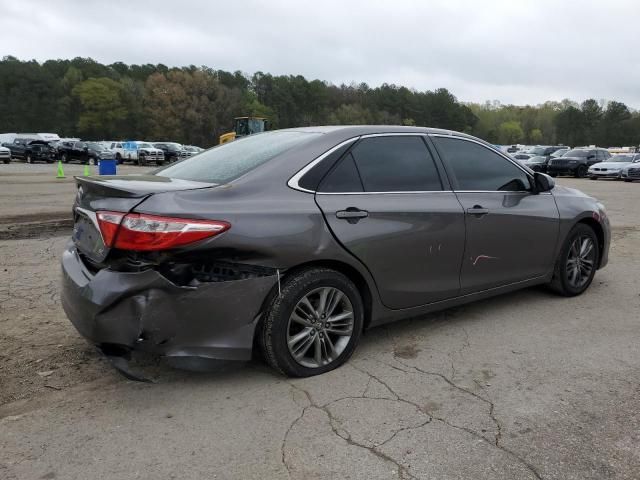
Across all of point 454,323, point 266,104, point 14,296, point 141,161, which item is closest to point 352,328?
point 454,323

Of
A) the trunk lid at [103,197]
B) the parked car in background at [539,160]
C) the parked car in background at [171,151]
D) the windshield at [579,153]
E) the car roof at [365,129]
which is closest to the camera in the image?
the trunk lid at [103,197]

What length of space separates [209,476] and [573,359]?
8.63 feet

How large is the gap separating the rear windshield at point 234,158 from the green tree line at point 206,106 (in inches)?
3441

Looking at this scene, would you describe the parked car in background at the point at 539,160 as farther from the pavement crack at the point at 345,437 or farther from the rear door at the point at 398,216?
the pavement crack at the point at 345,437

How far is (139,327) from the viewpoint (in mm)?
2951

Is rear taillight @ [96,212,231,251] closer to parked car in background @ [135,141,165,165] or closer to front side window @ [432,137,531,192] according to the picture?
front side window @ [432,137,531,192]

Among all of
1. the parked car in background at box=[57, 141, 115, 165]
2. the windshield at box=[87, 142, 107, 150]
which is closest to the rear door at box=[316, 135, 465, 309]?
the parked car in background at box=[57, 141, 115, 165]

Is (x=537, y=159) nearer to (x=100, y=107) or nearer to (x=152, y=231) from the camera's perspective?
(x=152, y=231)

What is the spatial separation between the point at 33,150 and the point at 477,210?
4187 centimetres

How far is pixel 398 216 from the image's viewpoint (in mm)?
3732

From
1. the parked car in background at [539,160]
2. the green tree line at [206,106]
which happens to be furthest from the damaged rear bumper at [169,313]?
the green tree line at [206,106]

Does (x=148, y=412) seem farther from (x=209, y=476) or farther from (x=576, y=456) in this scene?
(x=576, y=456)

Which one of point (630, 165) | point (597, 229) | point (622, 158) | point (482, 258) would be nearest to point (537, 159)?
point (622, 158)

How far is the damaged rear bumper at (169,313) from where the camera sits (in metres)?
2.94
